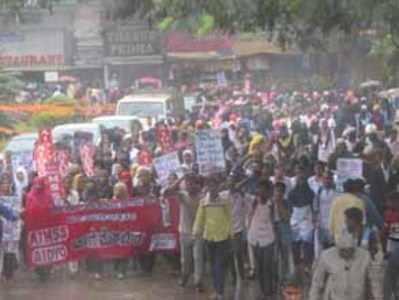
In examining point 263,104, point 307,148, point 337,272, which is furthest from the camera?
point 263,104

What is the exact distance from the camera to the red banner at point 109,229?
16.8 m

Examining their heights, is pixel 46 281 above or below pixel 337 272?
below

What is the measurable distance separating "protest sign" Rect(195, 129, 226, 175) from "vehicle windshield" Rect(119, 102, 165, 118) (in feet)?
51.7

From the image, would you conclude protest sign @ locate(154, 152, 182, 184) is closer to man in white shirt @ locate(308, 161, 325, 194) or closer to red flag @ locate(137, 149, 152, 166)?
man in white shirt @ locate(308, 161, 325, 194)

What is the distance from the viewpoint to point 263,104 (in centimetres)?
4125

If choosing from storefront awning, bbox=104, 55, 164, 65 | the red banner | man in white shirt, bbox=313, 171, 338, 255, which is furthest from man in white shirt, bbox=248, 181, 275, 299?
storefront awning, bbox=104, 55, 164, 65

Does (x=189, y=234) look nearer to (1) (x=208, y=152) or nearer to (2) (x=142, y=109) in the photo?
(1) (x=208, y=152)

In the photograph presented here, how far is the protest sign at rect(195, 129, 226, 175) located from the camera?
18359 mm

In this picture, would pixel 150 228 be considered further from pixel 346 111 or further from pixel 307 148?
pixel 346 111

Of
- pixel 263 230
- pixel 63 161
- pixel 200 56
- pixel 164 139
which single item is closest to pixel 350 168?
pixel 263 230

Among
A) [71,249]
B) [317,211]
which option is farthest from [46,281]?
[317,211]

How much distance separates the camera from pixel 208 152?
18.5 m

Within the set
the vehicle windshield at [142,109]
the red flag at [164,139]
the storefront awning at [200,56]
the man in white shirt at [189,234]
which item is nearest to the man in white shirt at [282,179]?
the man in white shirt at [189,234]

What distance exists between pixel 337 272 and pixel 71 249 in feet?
25.1
